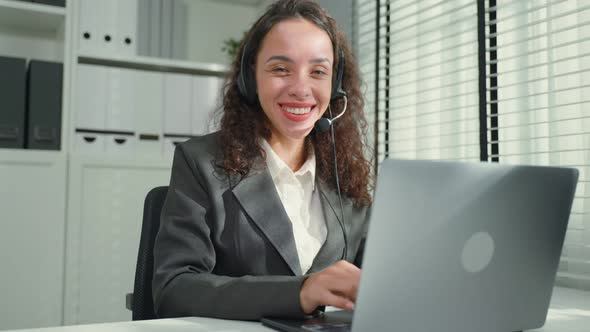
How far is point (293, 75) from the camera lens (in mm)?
1236

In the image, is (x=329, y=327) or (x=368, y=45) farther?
(x=368, y=45)

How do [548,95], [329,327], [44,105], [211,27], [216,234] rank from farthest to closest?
[211,27]
[44,105]
[548,95]
[216,234]
[329,327]

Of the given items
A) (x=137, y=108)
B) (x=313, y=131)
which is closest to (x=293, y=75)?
(x=313, y=131)

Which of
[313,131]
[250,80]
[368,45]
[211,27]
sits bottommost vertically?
[313,131]

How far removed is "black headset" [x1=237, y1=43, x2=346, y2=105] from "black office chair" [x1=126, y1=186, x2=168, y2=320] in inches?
11.3

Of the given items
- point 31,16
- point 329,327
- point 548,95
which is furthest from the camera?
point 31,16

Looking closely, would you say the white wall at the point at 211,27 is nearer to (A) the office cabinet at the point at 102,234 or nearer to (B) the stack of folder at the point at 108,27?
(B) the stack of folder at the point at 108,27

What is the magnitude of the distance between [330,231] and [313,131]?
302mm

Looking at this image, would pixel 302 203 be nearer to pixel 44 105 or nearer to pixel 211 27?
pixel 44 105

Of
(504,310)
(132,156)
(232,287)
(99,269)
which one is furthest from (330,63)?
(99,269)

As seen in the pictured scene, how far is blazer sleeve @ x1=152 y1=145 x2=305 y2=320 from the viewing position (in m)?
0.85

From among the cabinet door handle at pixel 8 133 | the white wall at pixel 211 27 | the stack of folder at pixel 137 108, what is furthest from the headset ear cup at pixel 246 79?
the white wall at pixel 211 27

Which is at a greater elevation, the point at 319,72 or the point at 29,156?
the point at 319,72

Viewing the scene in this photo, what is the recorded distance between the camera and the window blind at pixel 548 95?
143 cm
